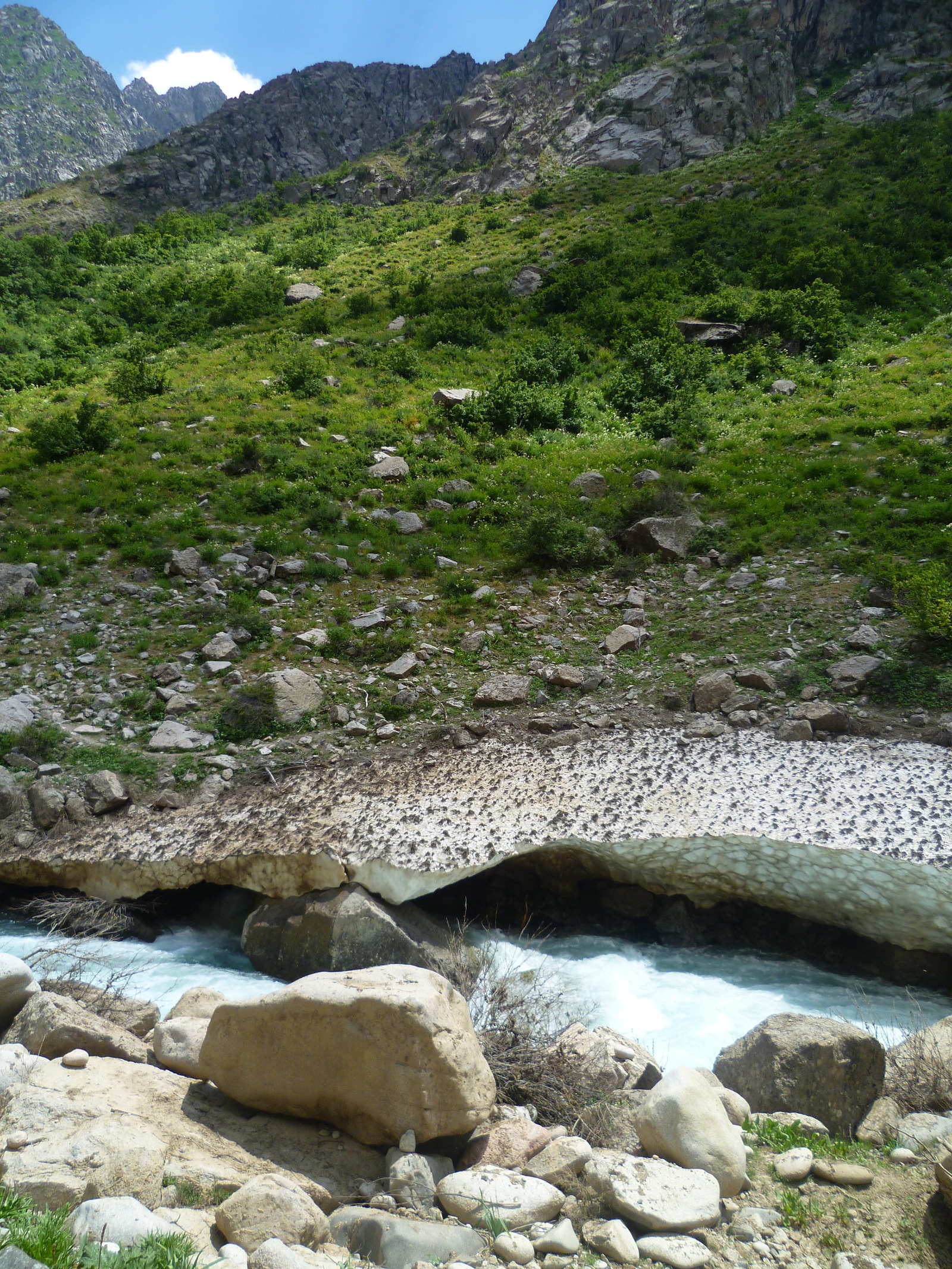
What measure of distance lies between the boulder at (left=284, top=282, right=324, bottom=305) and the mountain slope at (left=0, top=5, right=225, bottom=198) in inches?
3939

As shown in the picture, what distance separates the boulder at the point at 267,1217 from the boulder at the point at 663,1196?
1667 mm

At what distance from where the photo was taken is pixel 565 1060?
581 centimetres

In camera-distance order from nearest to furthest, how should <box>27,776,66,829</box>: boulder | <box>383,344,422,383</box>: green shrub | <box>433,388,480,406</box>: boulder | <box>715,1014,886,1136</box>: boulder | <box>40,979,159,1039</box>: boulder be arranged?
<box>715,1014,886,1136</box>: boulder
<box>40,979,159,1039</box>: boulder
<box>27,776,66,829</box>: boulder
<box>433,388,480,406</box>: boulder
<box>383,344,422,383</box>: green shrub

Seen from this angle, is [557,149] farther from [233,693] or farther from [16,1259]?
[16,1259]

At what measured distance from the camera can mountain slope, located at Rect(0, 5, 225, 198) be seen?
376 feet

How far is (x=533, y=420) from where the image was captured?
22.8 m

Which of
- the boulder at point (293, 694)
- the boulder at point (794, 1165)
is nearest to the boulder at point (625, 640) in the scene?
the boulder at point (293, 694)

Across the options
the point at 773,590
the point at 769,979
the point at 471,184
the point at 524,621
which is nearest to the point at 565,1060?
the point at 769,979

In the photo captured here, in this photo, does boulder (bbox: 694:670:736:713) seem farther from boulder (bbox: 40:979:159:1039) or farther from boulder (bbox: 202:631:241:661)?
boulder (bbox: 40:979:159:1039)

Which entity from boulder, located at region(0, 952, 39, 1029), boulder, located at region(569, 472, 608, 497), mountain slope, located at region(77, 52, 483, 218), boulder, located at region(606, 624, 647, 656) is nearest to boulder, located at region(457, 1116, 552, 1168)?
boulder, located at region(0, 952, 39, 1029)

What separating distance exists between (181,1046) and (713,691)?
8.07m

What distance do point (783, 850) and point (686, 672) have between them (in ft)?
13.5

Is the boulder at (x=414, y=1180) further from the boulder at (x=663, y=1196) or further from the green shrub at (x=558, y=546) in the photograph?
the green shrub at (x=558, y=546)

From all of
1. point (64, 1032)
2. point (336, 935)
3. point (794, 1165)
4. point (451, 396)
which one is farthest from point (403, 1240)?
point (451, 396)
